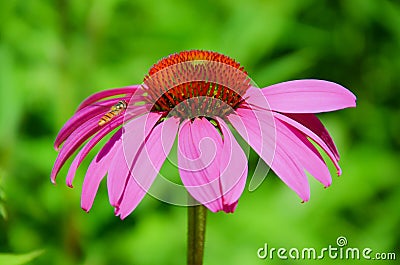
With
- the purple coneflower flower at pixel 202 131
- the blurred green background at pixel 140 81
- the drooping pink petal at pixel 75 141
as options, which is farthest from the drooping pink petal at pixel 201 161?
the blurred green background at pixel 140 81

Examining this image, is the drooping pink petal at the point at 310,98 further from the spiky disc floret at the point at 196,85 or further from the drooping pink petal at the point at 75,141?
the drooping pink petal at the point at 75,141

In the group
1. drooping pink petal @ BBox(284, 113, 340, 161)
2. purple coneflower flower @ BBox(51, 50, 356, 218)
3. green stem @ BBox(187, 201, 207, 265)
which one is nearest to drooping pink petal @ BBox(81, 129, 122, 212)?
purple coneflower flower @ BBox(51, 50, 356, 218)

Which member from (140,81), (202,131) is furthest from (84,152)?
(140,81)

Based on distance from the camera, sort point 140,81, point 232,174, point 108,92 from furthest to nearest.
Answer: point 140,81 < point 108,92 < point 232,174

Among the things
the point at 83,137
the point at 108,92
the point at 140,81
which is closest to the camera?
the point at 83,137

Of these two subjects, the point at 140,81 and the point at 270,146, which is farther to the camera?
the point at 140,81

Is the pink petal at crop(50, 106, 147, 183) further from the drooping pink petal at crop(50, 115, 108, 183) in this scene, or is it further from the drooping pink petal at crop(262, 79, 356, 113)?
the drooping pink petal at crop(262, 79, 356, 113)

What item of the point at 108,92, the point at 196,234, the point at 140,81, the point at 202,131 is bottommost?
the point at 196,234

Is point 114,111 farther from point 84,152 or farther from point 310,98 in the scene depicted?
point 310,98
